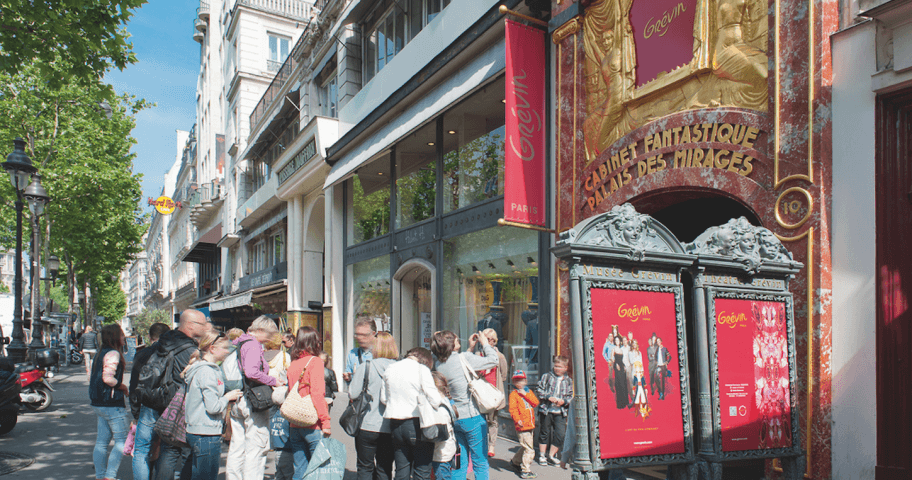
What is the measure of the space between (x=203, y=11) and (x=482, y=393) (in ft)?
157

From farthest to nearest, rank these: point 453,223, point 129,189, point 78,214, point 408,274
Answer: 1. point 129,189
2. point 78,214
3. point 408,274
4. point 453,223

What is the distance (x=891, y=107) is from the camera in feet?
17.6

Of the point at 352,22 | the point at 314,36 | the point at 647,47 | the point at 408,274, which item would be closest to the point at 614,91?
the point at 647,47

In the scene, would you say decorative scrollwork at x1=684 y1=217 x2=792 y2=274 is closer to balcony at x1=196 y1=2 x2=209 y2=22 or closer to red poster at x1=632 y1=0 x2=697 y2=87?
red poster at x1=632 y1=0 x2=697 y2=87

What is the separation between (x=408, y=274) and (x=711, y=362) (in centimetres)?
1030

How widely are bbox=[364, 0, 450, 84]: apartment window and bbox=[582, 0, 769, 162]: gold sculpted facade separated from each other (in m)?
5.52

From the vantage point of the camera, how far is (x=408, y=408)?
521 centimetres

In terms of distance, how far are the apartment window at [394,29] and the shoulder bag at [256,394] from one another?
956cm

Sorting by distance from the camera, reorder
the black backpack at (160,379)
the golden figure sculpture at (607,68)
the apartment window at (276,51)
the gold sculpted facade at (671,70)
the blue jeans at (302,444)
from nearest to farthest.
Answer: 1. the blue jeans at (302,444)
2. the black backpack at (160,379)
3. the gold sculpted facade at (671,70)
4. the golden figure sculpture at (607,68)
5. the apartment window at (276,51)

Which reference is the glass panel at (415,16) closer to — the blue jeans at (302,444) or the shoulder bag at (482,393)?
the shoulder bag at (482,393)

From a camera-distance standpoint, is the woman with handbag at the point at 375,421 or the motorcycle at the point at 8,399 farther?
the motorcycle at the point at 8,399

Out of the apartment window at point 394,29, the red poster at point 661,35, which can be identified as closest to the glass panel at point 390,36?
the apartment window at point 394,29

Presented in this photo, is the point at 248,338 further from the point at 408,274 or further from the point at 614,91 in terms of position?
the point at 408,274

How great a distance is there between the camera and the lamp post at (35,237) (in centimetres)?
1402
